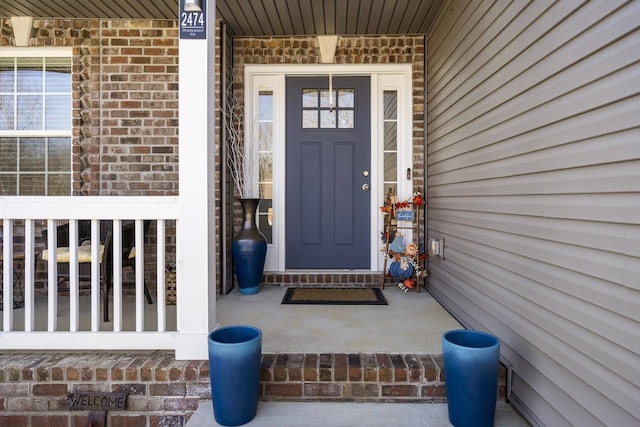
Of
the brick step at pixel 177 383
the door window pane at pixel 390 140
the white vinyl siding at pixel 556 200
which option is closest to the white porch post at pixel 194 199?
the brick step at pixel 177 383

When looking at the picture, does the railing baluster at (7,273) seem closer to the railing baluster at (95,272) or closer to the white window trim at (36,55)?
the railing baluster at (95,272)

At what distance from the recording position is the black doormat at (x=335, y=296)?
3150mm

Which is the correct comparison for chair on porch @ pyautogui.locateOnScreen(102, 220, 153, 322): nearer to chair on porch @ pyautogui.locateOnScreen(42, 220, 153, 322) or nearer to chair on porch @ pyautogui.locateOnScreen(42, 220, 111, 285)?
chair on porch @ pyautogui.locateOnScreen(42, 220, 153, 322)

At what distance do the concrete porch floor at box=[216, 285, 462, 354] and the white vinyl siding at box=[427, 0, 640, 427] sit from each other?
36 centimetres

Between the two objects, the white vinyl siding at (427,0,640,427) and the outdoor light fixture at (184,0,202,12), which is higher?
the outdoor light fixture at (184,0,202,12)

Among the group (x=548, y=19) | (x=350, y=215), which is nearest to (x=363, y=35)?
(x=350, y=215)

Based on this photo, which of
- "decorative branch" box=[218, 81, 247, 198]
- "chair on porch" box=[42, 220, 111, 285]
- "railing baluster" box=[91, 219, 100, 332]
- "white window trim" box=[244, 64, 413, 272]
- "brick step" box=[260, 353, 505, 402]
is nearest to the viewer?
"brick step" box=[260, 353, 505, 402]

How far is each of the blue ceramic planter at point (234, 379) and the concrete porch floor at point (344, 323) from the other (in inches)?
14.7

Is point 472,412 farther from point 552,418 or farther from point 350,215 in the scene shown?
point 350,215

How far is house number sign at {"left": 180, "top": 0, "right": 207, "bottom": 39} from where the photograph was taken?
6.52 ft

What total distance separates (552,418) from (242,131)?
323 centimetres

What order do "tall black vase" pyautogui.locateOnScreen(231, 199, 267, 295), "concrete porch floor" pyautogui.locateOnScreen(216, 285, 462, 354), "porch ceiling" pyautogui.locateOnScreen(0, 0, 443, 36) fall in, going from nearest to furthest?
1. "concrete porch floor" pyautogui.locateOnScreen(216, 285, 462, 354)
2. "porch ceiling" pyautogui.locateOnScreen(0, 0, 443, 36)
3. "tall black vase" pyautogui.locateOnScreen(231, 199, 267, 295)

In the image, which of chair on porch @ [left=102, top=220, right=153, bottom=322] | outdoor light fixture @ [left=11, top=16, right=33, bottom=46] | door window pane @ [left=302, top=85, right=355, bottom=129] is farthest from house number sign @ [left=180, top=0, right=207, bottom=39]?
outdoor light fixture @ [left=11, top=16, right=33, bottom=46]

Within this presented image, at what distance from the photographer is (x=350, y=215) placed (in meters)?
3.82
